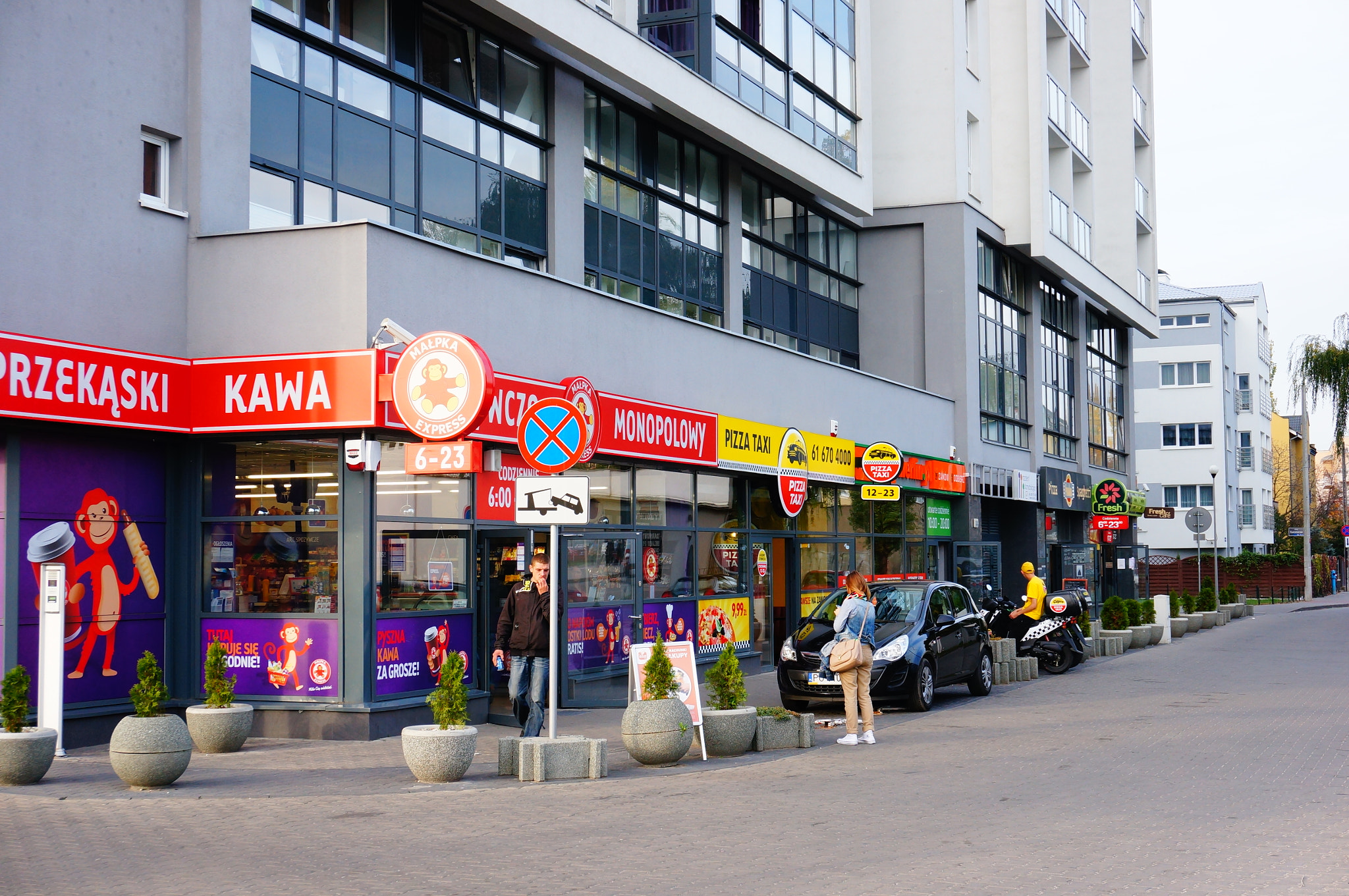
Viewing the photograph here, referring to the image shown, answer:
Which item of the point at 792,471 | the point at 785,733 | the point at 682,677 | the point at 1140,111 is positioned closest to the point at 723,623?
the point at 792,471

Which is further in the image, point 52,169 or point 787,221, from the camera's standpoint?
point 787,221

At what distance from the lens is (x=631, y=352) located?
1980 centimetres

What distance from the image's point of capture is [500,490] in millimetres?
16844

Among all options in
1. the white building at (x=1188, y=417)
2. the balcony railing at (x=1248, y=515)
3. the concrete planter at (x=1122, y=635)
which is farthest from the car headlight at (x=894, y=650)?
the balcony railing at (x=1248, y=515)

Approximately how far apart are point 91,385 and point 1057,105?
106 feet

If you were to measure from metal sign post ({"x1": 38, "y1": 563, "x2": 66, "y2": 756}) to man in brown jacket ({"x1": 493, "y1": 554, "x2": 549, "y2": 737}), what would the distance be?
3955 millimetres

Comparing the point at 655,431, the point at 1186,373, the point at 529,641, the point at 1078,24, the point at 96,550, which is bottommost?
the point at 529,641

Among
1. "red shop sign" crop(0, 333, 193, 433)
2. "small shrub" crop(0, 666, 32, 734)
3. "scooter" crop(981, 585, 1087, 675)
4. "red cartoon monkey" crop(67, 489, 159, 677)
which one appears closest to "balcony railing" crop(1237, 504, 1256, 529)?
"scooter" crop(981, 585, 1087, 675)

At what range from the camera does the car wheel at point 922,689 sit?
57.2 ft

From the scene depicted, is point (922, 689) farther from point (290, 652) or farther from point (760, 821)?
point (760, 821)

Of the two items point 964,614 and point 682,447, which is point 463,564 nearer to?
point 682,447

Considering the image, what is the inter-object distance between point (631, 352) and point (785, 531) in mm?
6287

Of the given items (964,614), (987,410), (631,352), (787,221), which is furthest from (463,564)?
(987,410)

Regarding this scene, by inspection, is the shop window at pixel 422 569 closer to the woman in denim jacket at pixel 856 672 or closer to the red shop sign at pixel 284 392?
the red shop sign at pixel 284 392
